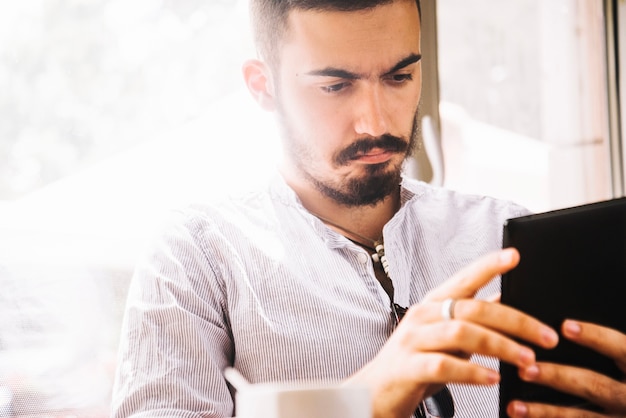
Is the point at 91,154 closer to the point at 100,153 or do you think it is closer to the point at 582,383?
the point at 100,153

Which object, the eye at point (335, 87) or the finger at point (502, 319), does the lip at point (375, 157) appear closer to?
the eye at point (335, 87)

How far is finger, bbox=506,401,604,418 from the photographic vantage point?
45.4 inches

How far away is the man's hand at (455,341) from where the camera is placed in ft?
3.38

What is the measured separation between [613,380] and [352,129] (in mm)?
735

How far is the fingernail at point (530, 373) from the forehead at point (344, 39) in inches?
30.9

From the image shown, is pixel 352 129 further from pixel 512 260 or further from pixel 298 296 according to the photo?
pixel 512 260

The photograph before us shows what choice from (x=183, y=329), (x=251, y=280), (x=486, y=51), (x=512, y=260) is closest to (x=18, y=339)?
(x=183, y=329)

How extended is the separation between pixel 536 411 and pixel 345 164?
0.71 m

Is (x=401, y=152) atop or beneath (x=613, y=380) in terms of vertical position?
atop

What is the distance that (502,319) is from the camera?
1057mm

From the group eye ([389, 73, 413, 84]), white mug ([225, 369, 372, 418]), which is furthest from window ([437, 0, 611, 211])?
white mug ([225, 369, 372, 418])

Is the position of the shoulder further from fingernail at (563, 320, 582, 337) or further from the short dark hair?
fingernail at (563, 320, 582, 337)

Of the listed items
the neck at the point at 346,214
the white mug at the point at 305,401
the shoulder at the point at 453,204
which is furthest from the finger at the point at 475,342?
the shoulder at the point at 453,204

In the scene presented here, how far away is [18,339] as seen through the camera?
54.2 inches
